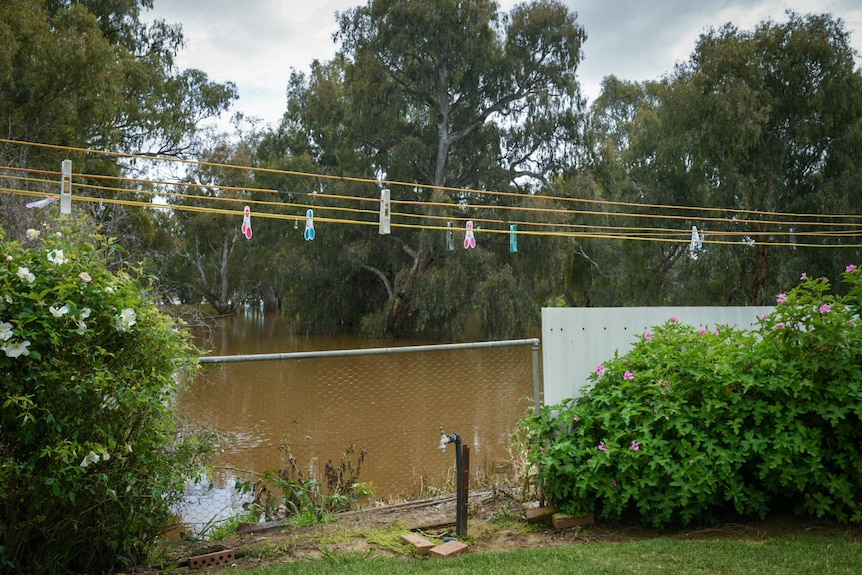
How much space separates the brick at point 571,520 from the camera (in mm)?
4258

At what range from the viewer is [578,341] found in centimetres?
471

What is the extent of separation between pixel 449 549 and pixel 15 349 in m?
2.31

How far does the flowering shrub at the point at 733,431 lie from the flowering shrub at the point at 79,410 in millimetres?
2276

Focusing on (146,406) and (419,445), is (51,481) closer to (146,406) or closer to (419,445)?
(146,406)

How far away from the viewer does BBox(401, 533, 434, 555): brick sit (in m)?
3.83

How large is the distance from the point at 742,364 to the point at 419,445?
4.57 metres

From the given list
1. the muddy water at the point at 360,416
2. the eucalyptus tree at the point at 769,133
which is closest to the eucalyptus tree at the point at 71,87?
the muddy water at the point at 360,416

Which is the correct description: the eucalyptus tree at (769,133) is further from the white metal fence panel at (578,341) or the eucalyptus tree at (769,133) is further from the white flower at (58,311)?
the white flower at (58,311)

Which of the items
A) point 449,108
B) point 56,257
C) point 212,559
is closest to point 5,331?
point 56,257

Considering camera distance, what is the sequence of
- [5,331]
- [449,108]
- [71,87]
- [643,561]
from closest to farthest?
[5,331] < [643,561] < [71,87] < [449,108]

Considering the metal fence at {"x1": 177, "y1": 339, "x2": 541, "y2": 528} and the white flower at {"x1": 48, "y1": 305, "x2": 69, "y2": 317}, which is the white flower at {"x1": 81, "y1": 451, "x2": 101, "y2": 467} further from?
the metal fence at {"x1": 177, "y1": 339, "x2": 541, "y2": 528}

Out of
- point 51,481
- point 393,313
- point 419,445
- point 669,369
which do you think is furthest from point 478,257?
point 51,481

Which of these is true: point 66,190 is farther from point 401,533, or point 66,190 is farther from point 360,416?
point 401,533

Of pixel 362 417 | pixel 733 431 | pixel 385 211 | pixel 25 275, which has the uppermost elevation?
pixel 385 211
